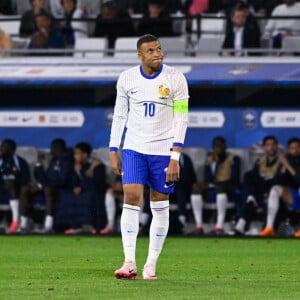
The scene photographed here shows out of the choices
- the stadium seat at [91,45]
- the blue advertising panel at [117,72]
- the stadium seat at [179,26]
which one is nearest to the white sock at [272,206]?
the blue advertising panel at [117,72]

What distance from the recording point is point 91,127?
21.4 meters

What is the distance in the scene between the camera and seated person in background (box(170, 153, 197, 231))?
20.4 meters

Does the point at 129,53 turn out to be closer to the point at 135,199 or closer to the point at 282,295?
the point at 135,199

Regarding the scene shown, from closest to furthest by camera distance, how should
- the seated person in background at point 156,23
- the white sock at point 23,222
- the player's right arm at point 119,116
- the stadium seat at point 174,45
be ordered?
the player's right arm at point 119,116, the white sock at point 23,222, the stadium seat at point 174,45, the seated person in background at point 156,23

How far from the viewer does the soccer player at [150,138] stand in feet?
35.8

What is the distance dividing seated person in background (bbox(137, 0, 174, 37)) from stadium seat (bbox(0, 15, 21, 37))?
2554mm

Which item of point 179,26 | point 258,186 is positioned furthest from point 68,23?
point 258,186

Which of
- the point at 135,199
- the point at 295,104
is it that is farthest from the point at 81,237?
the point at 135,199

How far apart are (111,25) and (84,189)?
3146mm

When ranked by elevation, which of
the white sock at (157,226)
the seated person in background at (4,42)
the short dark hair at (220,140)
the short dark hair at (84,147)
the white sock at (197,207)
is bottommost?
the white sock at (197,207)

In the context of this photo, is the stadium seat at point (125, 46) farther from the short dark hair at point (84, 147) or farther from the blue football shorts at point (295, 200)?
the blue football shorts at point (295, 200)

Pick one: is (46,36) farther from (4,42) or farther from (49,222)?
(49,222)

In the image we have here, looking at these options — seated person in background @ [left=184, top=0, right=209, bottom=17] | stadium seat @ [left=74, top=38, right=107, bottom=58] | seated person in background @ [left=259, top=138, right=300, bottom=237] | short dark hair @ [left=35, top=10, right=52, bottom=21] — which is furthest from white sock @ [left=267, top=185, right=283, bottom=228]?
short dark hair @ [left=35, top=10, right=52, bottom=21]

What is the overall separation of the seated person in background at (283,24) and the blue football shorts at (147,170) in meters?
10.6
